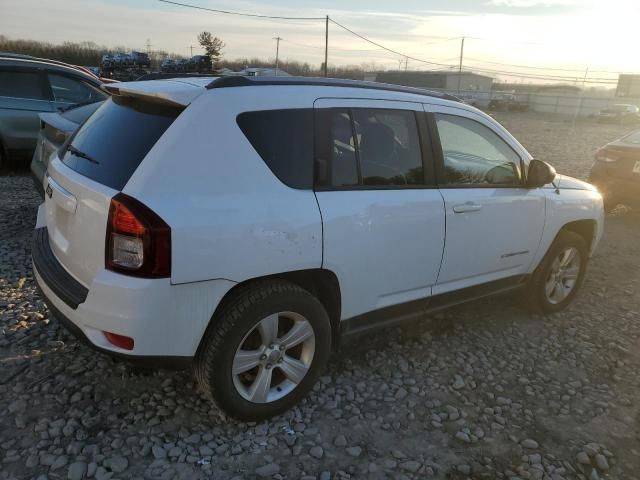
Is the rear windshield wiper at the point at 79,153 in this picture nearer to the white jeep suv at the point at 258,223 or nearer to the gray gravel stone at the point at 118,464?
the white jeep suv at the point at 258,223

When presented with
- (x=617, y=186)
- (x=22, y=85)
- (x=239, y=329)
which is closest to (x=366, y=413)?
(x=239, y=329)

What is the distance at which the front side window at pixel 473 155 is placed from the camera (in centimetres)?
347

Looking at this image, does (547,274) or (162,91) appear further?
(547,274)

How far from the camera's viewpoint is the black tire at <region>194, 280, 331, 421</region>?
8.30 feet

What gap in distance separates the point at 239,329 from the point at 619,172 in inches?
271

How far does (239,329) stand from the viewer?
101 inches

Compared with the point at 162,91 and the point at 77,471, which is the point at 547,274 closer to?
the point at 162,91

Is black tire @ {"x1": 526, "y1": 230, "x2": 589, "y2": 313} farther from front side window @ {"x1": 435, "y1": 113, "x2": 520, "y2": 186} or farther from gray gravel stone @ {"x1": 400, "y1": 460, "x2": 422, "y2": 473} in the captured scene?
gray gravel stone @ {"x1": 400, "y1": 460, "x2": 422, "y2": 473}

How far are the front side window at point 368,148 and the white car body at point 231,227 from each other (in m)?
0.06

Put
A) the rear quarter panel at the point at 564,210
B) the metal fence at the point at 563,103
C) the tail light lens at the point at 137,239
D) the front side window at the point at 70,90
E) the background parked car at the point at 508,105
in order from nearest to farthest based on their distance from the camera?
the tail light lens at the point at 137,239 < the rear quarter panel at the point at 564,210 < the front side window at the point at 70,90 < the metal fence at the point at 563,103 < the background parked car at the point at 508,105

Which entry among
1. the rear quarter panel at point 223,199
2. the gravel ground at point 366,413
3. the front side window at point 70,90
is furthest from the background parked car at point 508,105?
the rear quarter panel at point 223,199

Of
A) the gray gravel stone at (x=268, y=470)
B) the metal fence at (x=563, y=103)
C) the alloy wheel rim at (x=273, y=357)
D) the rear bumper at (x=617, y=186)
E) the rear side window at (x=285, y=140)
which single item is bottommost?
the gray gravel stone at (x=268, y=470)

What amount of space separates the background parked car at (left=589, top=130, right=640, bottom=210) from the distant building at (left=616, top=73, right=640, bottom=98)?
65.8 metres

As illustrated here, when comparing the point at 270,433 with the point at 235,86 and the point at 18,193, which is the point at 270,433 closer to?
the point at 235,86
